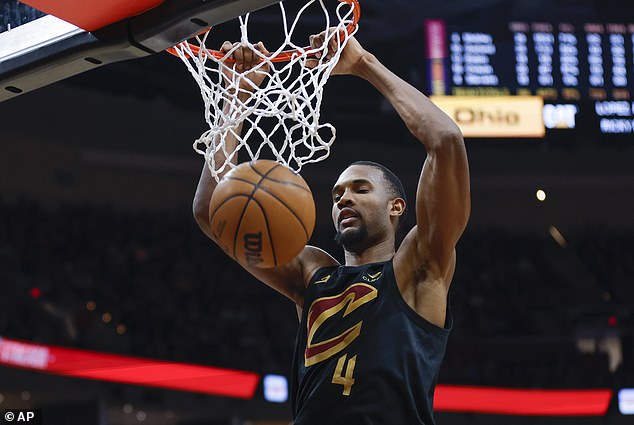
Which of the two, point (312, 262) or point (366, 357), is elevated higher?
point (312, 262)

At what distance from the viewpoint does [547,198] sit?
13.5 metres

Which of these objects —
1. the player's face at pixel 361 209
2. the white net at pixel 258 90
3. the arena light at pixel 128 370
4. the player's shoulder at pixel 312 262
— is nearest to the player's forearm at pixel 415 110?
the white net at pixel 258 90

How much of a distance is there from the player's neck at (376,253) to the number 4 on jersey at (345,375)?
437 mm

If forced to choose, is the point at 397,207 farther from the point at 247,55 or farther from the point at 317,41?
the point at 247,55

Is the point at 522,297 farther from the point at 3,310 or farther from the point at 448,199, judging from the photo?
the point at 448,199

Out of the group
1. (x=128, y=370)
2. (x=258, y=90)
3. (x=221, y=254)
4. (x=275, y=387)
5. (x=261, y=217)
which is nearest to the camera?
(x=261, y=217)

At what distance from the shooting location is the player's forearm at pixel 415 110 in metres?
2.71

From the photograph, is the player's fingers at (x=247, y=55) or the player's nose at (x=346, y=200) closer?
the player's nose at (x=346, y=200)

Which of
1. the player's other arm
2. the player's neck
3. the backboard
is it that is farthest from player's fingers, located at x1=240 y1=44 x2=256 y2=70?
the player's neck

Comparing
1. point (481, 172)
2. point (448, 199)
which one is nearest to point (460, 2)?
point (481, 172)

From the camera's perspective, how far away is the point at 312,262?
3094mm

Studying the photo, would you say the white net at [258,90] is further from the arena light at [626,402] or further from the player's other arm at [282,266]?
the arena light at [626,402]

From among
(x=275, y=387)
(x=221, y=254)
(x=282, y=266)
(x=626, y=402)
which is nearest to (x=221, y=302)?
(x=221, y=254)

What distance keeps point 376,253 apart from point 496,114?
5738 millimetres
